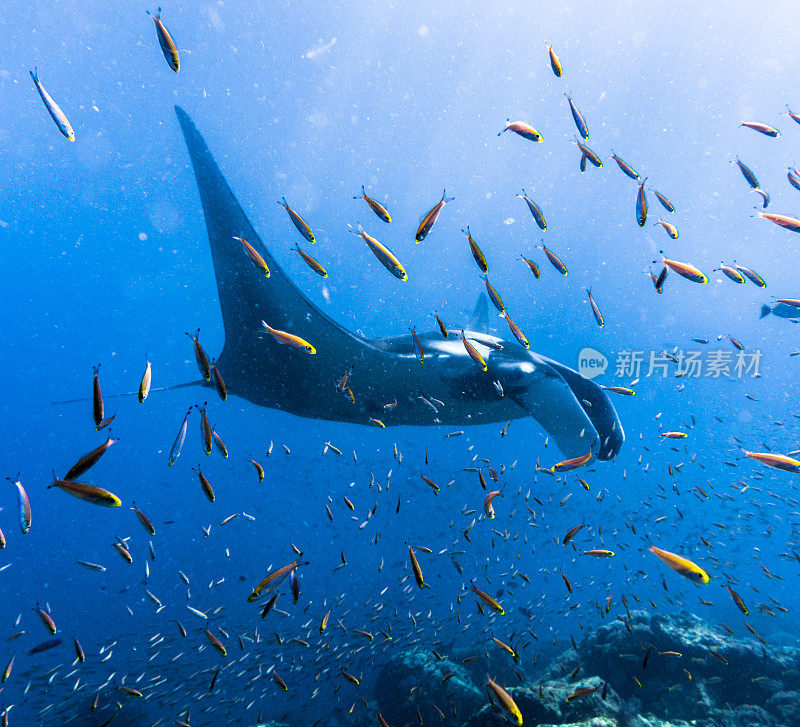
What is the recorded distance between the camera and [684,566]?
7.58 feet

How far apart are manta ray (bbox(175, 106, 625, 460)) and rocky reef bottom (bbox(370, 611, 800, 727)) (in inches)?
147

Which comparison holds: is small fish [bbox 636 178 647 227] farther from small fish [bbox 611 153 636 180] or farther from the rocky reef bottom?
the rocky reef bottom

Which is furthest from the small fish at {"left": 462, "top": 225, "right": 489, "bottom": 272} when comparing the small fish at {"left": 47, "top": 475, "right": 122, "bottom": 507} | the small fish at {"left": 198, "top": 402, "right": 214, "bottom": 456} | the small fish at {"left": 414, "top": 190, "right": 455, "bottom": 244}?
the small fish at {"left": 47, "top": 475, "right": 122, "bottom": 507}

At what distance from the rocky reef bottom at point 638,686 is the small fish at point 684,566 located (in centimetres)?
438

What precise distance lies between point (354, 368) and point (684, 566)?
3.77 m

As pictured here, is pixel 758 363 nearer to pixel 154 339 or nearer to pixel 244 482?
pixel 244 482

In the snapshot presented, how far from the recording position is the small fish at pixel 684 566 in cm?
228

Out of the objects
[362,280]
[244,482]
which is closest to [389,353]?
[362,280]

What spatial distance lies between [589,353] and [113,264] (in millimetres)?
49567

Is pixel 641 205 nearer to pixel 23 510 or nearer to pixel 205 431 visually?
pixel 205 431

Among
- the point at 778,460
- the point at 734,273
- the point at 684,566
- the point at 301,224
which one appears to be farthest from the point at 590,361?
the point at 301,224

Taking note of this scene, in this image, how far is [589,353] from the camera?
66.7 feet

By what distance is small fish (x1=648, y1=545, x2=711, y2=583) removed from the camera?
7.48 ft

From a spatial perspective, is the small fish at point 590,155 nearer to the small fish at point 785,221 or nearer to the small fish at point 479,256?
the small fish at point 785,221
